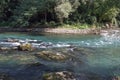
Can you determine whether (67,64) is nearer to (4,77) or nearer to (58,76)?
(58,76)

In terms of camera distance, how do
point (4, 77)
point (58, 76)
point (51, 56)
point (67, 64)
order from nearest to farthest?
point (58, 76)
point (4, 77)
point (67, 64)
point (51, 56)

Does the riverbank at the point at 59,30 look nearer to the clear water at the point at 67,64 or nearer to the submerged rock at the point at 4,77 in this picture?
the clear water at the point at 67,64

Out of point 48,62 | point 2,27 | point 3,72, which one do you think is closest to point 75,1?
point 2,27

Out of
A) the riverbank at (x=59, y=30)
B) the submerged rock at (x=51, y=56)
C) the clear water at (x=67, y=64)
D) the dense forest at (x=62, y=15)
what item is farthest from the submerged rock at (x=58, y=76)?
the dense forest at (x=62, y=15)

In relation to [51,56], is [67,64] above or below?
below

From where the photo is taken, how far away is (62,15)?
40.6 metres

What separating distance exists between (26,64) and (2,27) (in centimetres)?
2597

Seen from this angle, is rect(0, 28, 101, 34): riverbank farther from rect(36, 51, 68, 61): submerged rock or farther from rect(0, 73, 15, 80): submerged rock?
rect(0, 73, 15, 80): submerged rock

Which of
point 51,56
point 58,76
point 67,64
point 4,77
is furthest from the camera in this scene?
point 51,56

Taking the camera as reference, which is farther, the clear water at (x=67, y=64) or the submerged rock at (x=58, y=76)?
the clear water at (x=67, y=64)

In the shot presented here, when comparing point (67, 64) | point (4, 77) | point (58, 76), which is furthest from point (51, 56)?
point (4, 77)

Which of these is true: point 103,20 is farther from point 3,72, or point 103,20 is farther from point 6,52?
point 3,72

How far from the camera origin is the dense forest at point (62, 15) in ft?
139

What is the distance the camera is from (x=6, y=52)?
72.5 feet
